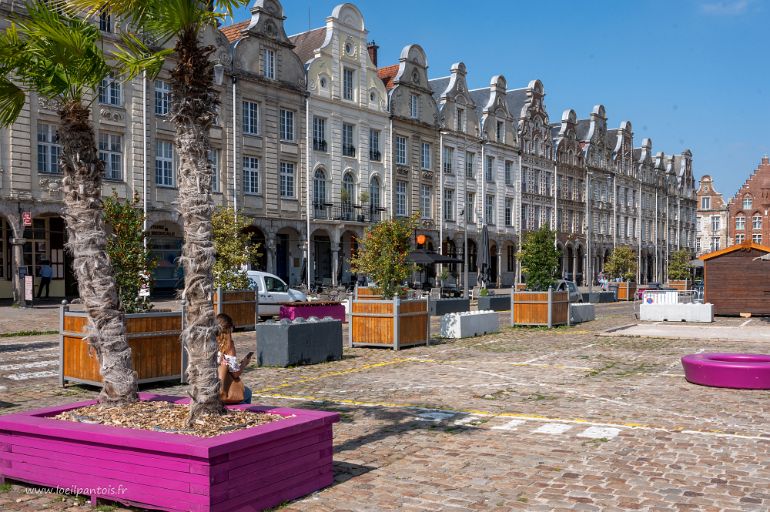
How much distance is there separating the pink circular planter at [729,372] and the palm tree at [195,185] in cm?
793

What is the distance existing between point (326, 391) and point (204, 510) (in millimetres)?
5938

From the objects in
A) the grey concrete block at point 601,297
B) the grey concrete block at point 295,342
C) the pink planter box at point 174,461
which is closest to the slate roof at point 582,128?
the grey concrete block at point 601,297

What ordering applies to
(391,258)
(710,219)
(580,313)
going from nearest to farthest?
(391,258) < (580,313) < (710,219)

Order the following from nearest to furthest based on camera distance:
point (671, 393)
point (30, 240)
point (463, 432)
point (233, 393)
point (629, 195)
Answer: point (233, 393) < point (463, 432) < point (671, 393) < point (30, 240) < point (629, 195)

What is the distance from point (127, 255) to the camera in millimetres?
11484

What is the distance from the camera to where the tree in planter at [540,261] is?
80.3 feet

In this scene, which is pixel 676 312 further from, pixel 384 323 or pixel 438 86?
pixel 438 86

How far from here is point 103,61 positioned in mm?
7480

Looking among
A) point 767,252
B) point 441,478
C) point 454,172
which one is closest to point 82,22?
point 441,478

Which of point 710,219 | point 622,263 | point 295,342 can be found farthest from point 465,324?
point 710,219

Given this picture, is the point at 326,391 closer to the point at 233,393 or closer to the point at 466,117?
the point at 233,393

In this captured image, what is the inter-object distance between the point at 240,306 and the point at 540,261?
9.57m

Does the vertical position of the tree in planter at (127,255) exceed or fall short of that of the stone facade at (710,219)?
it falls short

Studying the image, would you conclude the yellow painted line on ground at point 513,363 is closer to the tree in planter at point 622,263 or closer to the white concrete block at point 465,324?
the white concrete block at point 465,324
